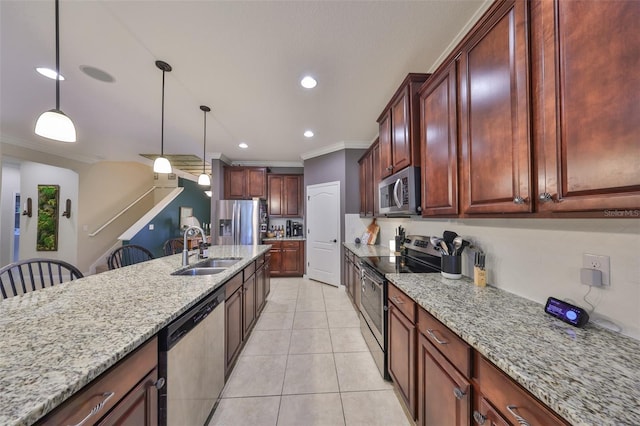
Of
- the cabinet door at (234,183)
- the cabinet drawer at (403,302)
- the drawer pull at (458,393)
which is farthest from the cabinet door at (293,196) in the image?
the drawer pull at (458,393)

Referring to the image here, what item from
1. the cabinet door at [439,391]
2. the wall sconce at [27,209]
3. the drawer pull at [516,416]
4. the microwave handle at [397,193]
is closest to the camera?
the drawer pull at [516,416]

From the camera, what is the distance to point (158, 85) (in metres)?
2.35

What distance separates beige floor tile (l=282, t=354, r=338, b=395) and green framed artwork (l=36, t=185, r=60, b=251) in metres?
6.55

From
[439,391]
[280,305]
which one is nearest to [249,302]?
[280,305]

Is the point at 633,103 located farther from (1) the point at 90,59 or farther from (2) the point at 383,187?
(1) the point at 90,59

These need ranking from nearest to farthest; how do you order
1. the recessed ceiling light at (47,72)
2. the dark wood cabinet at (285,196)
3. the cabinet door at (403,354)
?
the cabinet door at (403,354)
the recessed ceiling light at (47,72)
the dark wood cabinet at (285,196)

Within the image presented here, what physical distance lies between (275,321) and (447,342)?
2.33 m

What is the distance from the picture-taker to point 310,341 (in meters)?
2.40

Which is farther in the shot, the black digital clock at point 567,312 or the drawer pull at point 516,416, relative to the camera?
the black digital clock at point 567,312

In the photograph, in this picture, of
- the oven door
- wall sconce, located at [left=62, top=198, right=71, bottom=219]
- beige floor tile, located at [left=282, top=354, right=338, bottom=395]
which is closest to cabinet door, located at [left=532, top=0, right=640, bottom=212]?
the oven door

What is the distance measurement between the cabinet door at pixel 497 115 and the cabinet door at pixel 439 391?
2.55 feet

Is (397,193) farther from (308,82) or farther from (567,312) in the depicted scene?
(308,82)

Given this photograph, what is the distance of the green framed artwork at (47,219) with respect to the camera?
4.97m

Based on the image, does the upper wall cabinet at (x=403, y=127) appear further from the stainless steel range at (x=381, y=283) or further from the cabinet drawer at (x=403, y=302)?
the cabinet drawer at (x=403, y=302)
